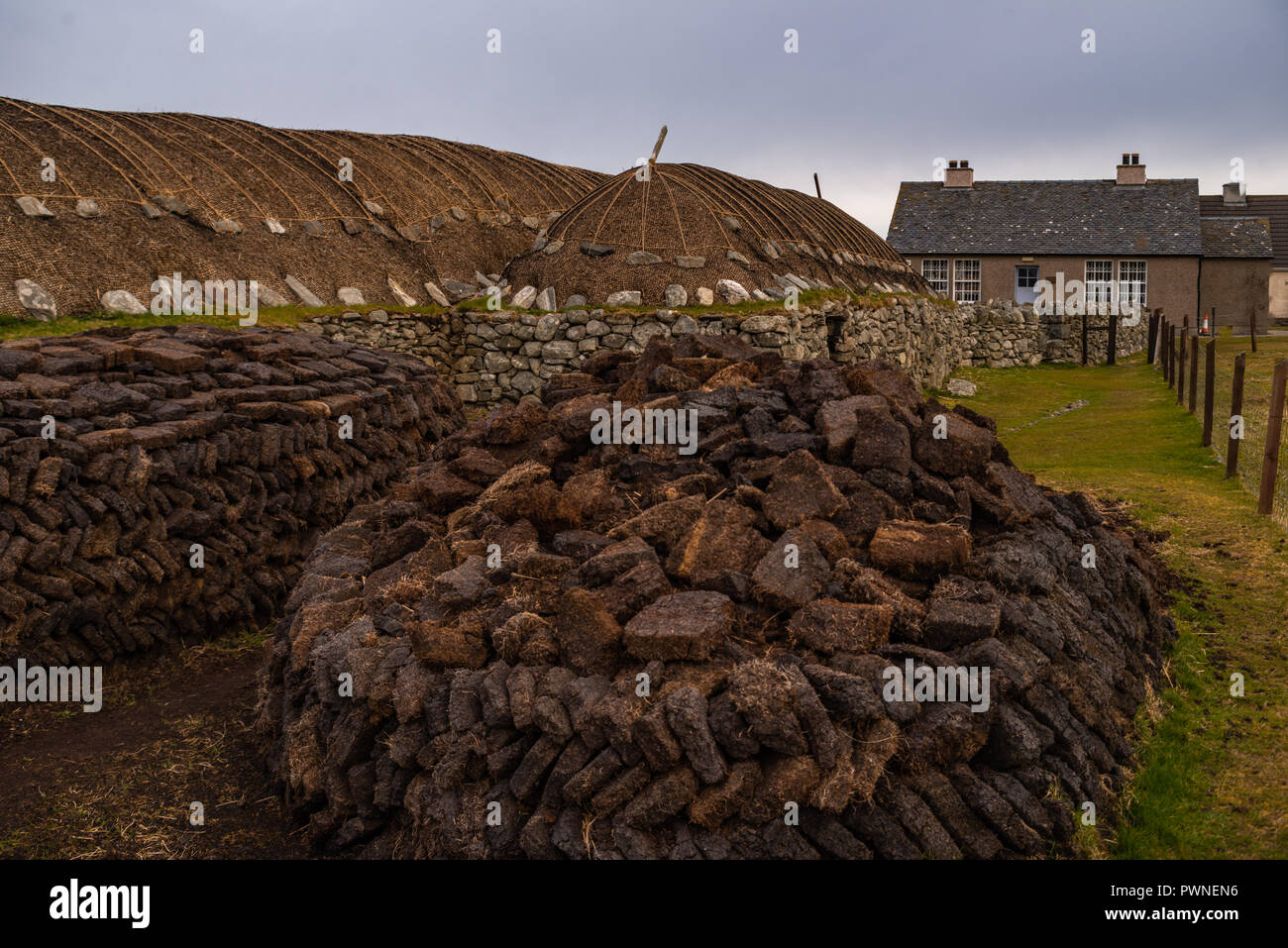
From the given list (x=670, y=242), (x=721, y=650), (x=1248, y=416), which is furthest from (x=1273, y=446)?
(x=670, y=242)

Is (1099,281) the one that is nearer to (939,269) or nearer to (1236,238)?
(939,269)

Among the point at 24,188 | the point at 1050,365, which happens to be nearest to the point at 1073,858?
the point at 24,188

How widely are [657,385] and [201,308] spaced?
1174cm

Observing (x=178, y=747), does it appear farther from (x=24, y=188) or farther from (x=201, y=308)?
(x=24, y=188)

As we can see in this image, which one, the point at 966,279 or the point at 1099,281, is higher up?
the point at 966,279

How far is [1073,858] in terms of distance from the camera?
5.01 metres

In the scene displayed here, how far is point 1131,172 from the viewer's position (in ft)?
144

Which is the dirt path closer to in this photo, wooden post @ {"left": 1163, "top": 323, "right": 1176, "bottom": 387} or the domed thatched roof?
the domed thatched roof

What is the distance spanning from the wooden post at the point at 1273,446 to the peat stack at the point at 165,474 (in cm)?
935

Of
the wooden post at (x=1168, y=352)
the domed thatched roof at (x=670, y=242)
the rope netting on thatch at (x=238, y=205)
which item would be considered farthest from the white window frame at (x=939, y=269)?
the domed thatched roof at (x=670, y=242)

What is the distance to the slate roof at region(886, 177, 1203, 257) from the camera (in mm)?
40188

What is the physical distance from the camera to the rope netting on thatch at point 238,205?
1683 centimetres

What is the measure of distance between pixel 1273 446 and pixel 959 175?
37137mm

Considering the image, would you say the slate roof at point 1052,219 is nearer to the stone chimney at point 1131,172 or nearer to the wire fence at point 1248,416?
the stone chimney at point 1131,172
